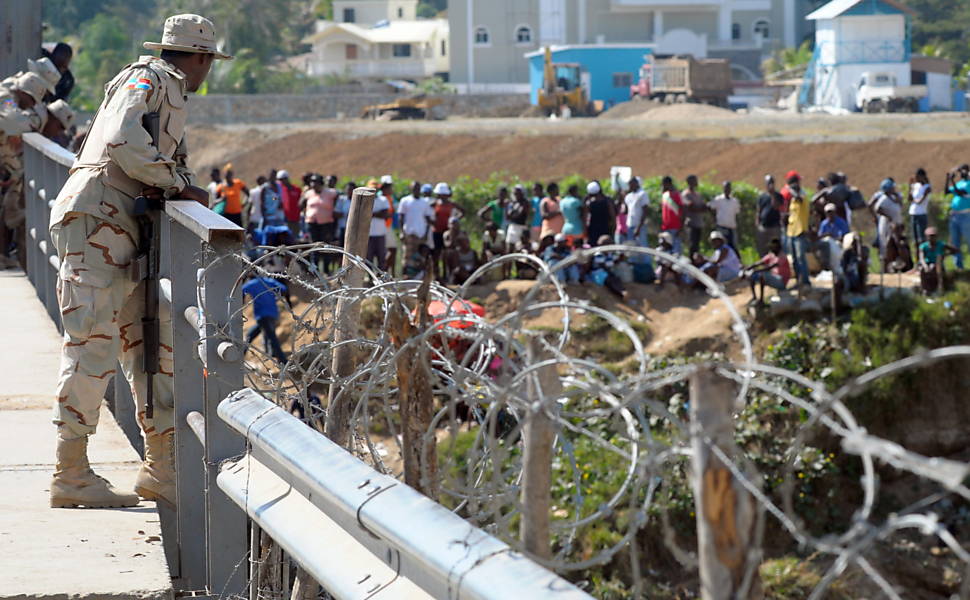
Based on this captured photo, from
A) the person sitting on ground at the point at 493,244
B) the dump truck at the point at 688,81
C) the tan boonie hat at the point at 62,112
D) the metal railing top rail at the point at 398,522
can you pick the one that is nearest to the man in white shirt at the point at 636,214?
Answer: the person sitting on ground at the point at 493,244

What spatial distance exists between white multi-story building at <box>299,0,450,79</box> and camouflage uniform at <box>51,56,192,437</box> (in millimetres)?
79838

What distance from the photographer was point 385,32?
281 feet

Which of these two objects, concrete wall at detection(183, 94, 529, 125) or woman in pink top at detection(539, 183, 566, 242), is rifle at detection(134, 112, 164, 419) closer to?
woman in pink top at detection(539, 183, 566, 242)

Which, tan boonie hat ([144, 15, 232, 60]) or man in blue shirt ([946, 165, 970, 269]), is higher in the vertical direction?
tan boonie hat ([144, 15, 232, 60])

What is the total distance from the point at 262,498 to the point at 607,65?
6577cm

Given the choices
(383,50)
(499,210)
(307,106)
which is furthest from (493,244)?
(383,50)

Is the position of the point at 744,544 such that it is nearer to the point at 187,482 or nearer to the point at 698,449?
the point at 698,449

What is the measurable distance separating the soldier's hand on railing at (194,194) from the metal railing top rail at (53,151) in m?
1.52

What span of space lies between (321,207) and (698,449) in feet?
60.0

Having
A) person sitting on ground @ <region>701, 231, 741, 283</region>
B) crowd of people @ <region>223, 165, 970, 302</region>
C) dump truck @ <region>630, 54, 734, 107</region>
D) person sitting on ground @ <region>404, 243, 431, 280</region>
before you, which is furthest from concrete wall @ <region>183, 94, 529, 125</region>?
person sitting on ground @ <region>701, 231, 741, 283</region>

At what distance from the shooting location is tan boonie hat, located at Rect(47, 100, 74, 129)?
33.5ft

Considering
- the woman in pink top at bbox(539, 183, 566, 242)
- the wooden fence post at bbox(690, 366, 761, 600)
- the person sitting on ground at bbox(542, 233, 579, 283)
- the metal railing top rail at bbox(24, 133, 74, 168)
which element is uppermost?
the metal railing top rail at bbox(24, 133, 74, 168)

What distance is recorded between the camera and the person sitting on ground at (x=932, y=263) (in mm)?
19031

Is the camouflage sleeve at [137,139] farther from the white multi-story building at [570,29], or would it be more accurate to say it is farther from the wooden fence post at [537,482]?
the white multi-story building at [570,29]
